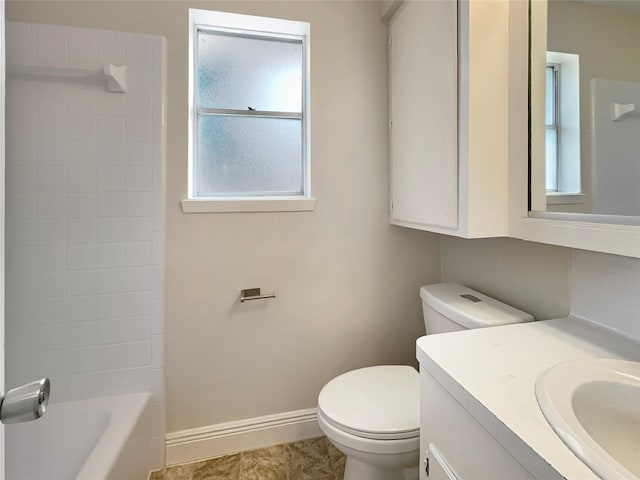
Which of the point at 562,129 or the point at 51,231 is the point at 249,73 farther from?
the point at 562,129

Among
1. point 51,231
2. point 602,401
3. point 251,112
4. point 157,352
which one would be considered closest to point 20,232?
point 51,231

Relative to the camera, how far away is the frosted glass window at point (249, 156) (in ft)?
5.32

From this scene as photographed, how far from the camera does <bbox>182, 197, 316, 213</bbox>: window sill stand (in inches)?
57.5

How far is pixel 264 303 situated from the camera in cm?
157

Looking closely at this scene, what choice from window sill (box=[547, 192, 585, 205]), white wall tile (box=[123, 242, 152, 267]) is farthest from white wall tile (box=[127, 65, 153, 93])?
window sill (box=[547, 192, 585, 205])

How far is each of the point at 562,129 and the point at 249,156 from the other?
4.18ft

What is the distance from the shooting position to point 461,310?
4.00ft

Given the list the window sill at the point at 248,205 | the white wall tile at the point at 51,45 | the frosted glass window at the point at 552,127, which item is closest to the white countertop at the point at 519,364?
the frosted glass window at the point at 552,127

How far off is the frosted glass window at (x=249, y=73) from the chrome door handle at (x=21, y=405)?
55.2 inches

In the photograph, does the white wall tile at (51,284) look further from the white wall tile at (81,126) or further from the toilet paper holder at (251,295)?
the toilet paper holder at (251,295)

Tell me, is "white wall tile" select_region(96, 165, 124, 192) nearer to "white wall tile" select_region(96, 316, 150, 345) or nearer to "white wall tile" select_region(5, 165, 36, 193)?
"white wall tile" select_region(5, 165, 36, 193)

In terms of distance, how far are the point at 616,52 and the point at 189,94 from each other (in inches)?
58.5

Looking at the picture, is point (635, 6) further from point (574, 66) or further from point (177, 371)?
point (177, 371)

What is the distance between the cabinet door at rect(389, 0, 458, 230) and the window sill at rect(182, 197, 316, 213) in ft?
1.49
